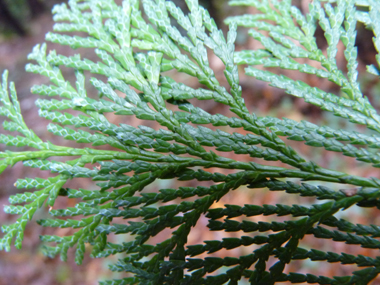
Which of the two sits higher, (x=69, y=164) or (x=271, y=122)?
(x=271, y=122)

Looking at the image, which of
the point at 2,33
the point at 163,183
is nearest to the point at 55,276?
the point at 163,183

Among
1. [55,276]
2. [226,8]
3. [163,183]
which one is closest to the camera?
[55,276]

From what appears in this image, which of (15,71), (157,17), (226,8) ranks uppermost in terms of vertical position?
(226,8)

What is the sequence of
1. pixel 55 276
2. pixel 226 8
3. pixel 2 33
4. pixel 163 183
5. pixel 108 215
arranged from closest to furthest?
1. pixel 108 215
2. pixel 55 276
3. pixel 163 183
4. pixel 226 8
5. pixel 2 33

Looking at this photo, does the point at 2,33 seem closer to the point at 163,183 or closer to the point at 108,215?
the point at 163,183

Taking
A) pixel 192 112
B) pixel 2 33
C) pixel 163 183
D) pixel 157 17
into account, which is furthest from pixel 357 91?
pixel 2 33

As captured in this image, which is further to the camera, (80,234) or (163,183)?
(163,183)

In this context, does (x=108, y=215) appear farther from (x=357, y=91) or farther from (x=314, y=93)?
(x=357, y=91)
